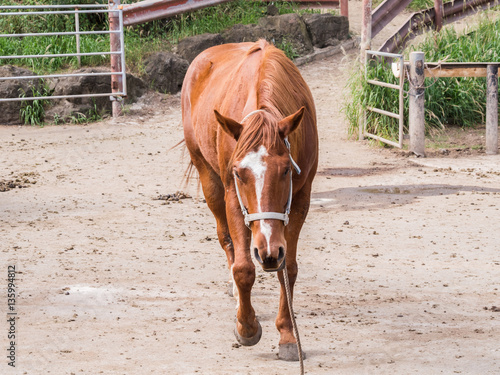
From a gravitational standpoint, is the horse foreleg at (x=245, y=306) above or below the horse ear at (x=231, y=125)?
below

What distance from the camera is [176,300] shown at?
4.32 meters

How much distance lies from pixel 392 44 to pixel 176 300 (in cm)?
685

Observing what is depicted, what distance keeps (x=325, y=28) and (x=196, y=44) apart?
9.27 feet

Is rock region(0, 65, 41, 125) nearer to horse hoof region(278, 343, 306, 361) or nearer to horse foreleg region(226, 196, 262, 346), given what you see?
horse foreleg region(226, 196, 262, 346)

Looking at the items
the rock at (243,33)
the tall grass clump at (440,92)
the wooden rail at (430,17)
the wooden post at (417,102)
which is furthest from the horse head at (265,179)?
the rock at (243,33)

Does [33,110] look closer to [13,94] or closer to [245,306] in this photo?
[13,94]

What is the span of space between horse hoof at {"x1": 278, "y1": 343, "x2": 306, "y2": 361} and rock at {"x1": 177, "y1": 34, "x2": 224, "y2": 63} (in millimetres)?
9150

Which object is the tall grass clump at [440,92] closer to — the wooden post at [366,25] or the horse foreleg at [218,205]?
the wooden post at [366,25]

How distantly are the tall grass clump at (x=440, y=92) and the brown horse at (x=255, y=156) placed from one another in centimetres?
488

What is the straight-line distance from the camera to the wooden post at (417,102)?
27.9ft

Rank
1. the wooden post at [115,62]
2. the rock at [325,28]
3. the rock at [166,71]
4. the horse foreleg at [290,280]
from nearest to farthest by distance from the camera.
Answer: the horse foreleg at [290,280] < the wooden post at [115,62] < the rock at [166,71] < the rock at [325,28]

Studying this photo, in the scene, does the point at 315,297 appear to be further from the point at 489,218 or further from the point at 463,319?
the point at 489,218

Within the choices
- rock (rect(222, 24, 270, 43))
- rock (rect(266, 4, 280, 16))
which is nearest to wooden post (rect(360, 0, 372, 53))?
rock (rect(222, 24, 270, 43))

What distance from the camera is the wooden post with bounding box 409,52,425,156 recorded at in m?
8.50
